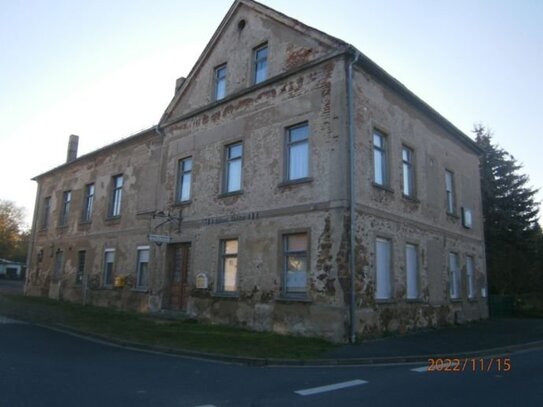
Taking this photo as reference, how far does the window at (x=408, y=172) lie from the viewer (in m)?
16.0

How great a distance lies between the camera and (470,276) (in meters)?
19.8

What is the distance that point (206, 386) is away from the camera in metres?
7.05

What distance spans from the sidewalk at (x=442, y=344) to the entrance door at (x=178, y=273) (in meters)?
7.85

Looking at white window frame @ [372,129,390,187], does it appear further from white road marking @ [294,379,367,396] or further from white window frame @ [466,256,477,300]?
white road marking @ [294,379,367,396]

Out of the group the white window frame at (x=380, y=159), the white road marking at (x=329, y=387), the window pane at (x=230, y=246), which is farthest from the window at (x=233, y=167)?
the white road marking at (x=329, y=387)

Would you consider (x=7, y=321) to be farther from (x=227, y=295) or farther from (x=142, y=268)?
(x=227, y=295)

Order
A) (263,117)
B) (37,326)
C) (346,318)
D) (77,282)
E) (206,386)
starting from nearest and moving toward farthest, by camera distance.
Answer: (206,386)
(346,318)
(37,326)
(263,117)
(77,282)

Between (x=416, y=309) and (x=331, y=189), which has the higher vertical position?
(x=331, y=189)

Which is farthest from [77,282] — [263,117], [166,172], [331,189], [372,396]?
[372,396]

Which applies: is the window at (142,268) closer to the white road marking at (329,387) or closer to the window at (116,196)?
the window at (116,196)

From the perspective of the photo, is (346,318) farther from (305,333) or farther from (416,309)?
(416,309)

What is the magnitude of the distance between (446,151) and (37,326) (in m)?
16.6
